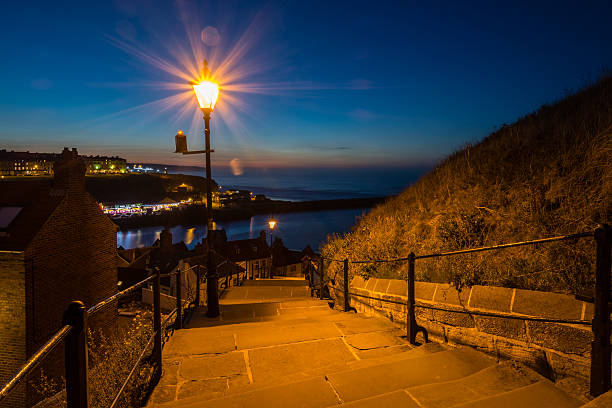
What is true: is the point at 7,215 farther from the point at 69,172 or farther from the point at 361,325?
the point at 361,325

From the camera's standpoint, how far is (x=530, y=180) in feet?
19.5

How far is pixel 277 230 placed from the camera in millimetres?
97562

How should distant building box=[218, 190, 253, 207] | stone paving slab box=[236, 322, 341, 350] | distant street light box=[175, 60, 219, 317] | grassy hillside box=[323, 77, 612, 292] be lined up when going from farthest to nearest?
distant building box=[218, 190, 253, 207], distant street light box=[175, 60, 219, 317], stone paving slab box=[236, 322, 341, 350], grassy hillside box=[323, 77, 612, 292]

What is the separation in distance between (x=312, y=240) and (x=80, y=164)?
72.5 m

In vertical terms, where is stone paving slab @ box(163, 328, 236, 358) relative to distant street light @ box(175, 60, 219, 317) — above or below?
below

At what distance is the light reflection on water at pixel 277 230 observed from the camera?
274 ft

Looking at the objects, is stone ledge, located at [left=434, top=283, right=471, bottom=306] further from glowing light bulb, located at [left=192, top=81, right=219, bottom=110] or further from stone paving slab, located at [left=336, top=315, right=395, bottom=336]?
glowing light bulb, located at [left=192, top=81, right=219, bottom=110]

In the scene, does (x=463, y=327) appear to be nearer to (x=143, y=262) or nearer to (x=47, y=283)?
(x=47, y=283)

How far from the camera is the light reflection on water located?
8338cm

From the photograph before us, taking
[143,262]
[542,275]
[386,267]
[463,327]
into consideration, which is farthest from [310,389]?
[143,262]

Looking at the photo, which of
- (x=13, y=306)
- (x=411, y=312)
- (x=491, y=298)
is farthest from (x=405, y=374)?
(x=13, y=306)

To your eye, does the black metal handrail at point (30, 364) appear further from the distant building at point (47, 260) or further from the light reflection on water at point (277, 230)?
the light reflection on water at point (277, 230)

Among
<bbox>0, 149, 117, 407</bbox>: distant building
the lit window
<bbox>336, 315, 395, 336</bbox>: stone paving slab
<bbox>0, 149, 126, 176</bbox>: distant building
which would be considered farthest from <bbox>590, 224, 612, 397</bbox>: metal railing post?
<bbox>0, 149, 126, 176</bbox>: distant building

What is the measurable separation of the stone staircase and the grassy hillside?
1124 millimetres
